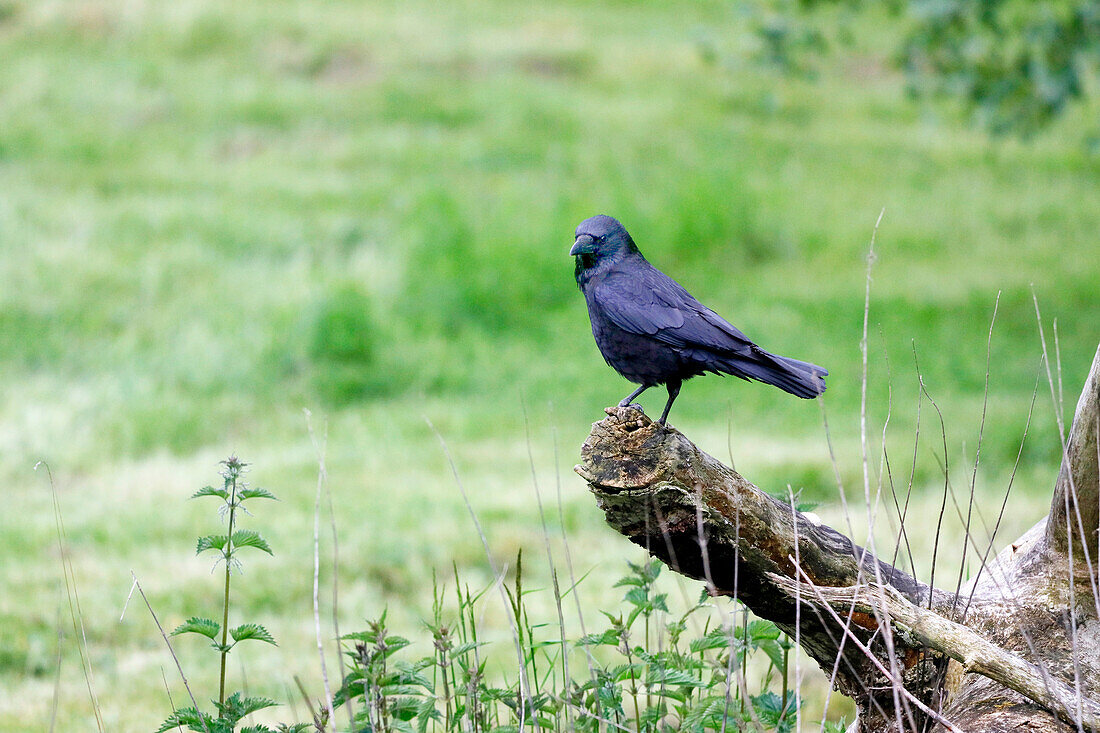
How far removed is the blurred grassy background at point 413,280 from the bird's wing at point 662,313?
65 cm

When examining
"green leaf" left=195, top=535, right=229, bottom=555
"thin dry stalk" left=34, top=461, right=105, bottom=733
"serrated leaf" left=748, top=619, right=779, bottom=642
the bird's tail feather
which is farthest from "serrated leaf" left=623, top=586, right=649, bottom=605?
"thin dry stalk" left=34, top=461, right=105, bottom=733

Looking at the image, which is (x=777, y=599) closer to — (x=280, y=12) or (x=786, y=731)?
(x=786, y=731)

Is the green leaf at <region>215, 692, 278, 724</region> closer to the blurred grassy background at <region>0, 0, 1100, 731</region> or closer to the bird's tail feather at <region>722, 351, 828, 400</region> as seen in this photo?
the blurred grassy background at <region>0, 0, 1100, 731</region>

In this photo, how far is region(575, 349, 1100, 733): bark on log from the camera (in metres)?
2.75

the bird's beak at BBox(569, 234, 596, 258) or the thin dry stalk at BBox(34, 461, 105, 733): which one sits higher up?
the bird's beak at BBox(569, 234, 596, 258)

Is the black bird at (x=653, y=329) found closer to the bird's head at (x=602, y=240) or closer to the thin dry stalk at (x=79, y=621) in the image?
the bird's head at (x=602, y=240)

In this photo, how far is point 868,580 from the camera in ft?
9.47

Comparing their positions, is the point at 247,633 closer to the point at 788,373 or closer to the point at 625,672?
the point at 625,672

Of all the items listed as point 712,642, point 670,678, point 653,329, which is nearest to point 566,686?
point 670,678

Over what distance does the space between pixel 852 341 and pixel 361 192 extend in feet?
22.0

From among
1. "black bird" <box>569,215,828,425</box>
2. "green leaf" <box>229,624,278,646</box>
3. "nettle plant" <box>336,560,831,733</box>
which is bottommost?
"nettle plant" <box>336,560,831,733</box>

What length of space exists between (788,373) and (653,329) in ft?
1.41

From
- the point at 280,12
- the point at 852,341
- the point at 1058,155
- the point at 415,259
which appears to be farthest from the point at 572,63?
the point at 852,341

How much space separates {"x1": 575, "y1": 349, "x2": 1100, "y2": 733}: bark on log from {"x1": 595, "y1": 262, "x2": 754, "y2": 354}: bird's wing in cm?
37
